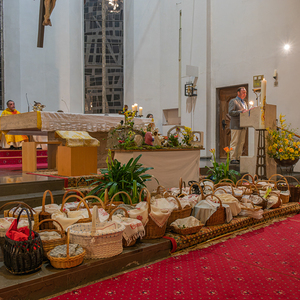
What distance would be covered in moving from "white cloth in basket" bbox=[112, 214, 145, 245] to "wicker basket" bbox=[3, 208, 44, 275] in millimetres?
830

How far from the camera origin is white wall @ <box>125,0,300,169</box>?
29.4ft

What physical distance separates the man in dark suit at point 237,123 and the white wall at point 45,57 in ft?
21.9

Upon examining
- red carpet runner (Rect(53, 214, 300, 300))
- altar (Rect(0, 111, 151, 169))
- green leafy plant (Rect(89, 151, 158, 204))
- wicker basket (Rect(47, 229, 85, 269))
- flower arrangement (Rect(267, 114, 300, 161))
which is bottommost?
red carpet runner (Rect(53, 214, 300, 300))

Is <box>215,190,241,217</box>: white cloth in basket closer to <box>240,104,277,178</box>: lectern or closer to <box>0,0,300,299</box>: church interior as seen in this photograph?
<box>0,0,300,299</box>: church interior

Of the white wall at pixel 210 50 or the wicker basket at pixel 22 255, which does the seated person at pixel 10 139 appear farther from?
the wicker basket at pixel 22 255

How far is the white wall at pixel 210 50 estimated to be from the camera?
8.97 meters

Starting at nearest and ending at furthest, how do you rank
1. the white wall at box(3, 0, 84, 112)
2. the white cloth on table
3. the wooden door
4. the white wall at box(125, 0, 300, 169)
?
the white cloth on table < the white wall at box(125, 0, 300, 169) < the wooden door < the white wall at box(3, 0, 84, 112)

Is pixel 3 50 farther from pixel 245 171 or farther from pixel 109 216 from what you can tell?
pixel 109 216

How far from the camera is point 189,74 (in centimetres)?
Result: 1076

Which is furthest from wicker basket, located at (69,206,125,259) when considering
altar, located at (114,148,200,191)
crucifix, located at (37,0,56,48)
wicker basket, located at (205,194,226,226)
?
crucifix, located at (37,0,56,48)

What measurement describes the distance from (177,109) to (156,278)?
9.98 metres

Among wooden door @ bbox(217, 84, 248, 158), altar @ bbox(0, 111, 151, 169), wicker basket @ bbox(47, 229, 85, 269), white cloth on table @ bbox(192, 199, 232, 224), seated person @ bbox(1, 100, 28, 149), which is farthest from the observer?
wooden door @ bbox(217, 84, 248, 158)

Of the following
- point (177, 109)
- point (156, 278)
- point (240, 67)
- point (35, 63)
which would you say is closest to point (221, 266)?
point (156, 278)

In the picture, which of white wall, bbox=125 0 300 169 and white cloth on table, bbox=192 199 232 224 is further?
white wall, bbox=125 0 300 169
